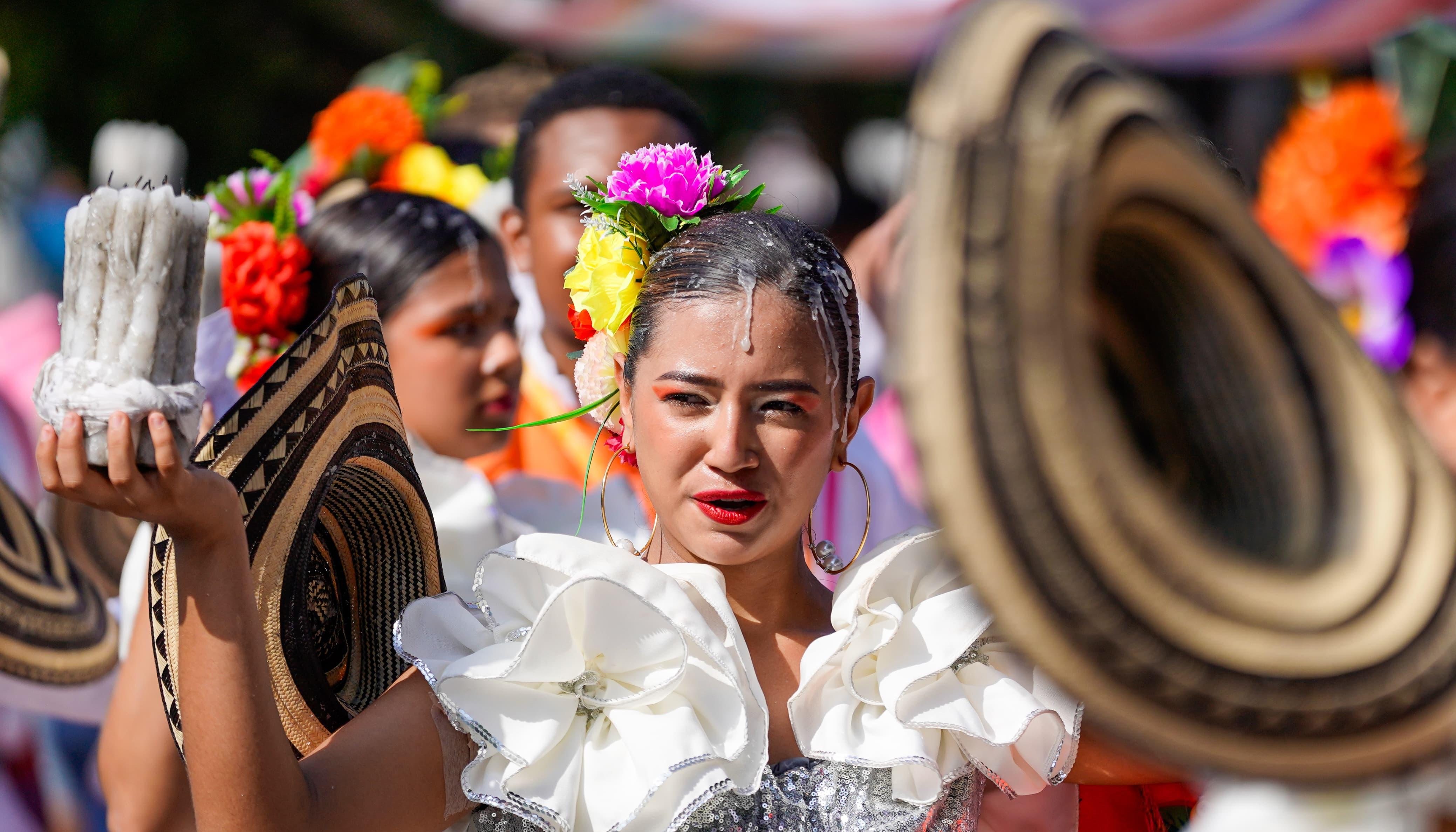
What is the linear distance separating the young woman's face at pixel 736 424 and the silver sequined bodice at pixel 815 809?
0.28m

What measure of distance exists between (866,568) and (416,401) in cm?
127

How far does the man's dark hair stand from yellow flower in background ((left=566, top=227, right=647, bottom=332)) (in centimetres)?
135

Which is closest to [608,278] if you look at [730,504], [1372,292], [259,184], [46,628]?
[730,504]

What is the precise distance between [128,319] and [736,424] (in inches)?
27.8

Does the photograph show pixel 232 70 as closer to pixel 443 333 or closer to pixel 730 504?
pixel 443 333

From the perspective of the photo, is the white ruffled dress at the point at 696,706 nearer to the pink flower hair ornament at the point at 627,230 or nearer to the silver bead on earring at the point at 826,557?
the silver bead on earring at the point at 826,557

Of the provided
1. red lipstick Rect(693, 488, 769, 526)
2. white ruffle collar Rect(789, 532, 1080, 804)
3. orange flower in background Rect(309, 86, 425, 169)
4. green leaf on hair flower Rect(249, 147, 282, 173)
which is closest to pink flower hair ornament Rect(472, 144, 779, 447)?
red lipstick Rect(693, 488, 769, 526)

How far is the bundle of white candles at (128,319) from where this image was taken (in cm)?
138

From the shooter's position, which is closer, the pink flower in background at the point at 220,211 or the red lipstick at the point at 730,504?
the red lipstick at the point at 730,504

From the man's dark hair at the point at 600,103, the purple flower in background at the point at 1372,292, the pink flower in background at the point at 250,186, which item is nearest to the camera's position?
the purple flower in background at the point at 1372,292

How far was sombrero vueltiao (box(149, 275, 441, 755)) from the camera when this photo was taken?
1648mm

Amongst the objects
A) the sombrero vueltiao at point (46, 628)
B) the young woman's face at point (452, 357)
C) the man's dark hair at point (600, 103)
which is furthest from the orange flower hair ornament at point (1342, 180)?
the sombrero vueltiao at point (46, 628)

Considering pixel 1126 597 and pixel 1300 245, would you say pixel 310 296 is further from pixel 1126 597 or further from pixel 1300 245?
pixel 1300 245

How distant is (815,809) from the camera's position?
1.79 meters
